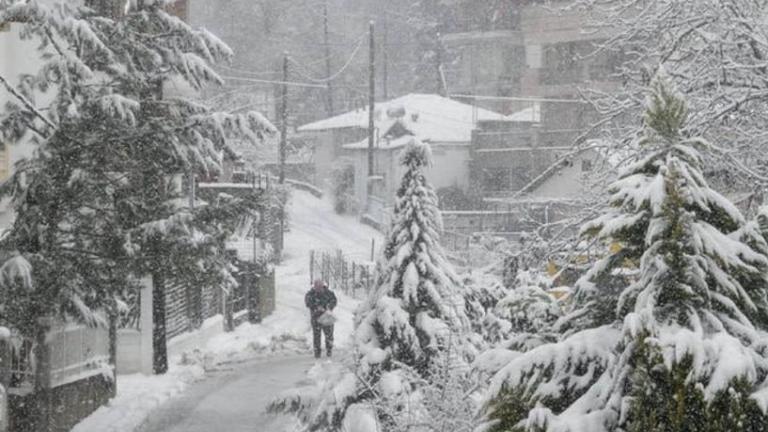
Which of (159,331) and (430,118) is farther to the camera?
(430,118)

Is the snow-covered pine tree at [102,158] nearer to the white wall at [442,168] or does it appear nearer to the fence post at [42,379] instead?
the fence post at [42,379]

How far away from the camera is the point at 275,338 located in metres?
23.3

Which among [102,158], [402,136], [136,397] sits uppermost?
[402,136]

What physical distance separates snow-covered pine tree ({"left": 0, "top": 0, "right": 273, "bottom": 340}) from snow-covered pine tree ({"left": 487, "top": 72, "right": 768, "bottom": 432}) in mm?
8023

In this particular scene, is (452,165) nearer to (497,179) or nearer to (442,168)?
(442,168)

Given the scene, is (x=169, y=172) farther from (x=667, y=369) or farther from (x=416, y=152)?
(x=667, y=369)

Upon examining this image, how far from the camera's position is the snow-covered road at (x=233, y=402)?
46.0ft

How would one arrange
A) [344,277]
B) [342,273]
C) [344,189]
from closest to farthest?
[344,277] → [342,273] → [344,189]

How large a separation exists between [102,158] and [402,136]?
38.9m

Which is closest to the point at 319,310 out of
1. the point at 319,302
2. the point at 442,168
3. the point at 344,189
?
the point at 319,302

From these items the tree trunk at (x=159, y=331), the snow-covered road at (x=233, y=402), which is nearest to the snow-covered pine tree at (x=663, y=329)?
the snow-covered road at (x=233, y=402)

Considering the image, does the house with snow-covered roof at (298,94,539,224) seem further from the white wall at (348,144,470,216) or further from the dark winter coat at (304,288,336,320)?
the dark winter coat at (304,288,336,320)

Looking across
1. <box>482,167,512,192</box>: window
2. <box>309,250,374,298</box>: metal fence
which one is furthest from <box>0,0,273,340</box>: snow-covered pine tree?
<box>482,167,512,192</box>: window

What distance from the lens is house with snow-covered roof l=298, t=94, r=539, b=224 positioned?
48.9 m
